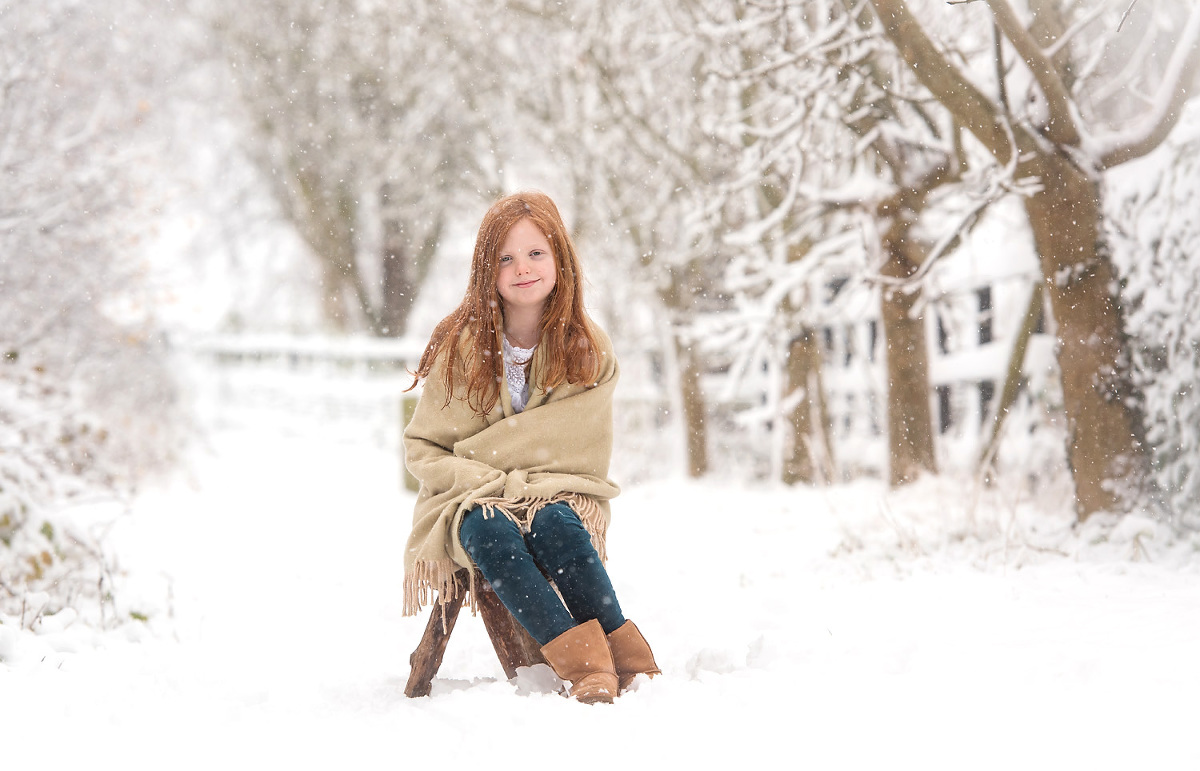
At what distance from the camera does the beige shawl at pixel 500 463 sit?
2553mm

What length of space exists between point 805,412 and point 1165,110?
451 cm

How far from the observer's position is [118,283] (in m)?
7.85

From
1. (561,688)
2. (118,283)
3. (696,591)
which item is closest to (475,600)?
(561,688)

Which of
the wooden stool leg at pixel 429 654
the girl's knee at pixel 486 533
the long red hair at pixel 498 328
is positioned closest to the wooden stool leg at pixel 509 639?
the wooden stool leg at pixel 429 654

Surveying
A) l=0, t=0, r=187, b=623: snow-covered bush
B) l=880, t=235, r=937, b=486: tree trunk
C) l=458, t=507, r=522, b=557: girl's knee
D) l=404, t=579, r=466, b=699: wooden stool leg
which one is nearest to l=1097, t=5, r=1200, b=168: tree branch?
l=880, t=235, r=937, b=486: tree trunk

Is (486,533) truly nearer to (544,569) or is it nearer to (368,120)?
(544,569)

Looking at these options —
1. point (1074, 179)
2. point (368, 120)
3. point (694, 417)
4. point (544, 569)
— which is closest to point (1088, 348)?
point (1074, 179)

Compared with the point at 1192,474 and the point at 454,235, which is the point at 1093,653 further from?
the point at 454,235

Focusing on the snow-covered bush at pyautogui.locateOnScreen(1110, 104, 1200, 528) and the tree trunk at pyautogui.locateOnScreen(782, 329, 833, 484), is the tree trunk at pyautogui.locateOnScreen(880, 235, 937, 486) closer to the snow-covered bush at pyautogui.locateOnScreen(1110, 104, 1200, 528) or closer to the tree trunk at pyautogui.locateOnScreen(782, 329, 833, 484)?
the tree trunk at pyautogui.locateOnScreen(782, 329, 833, 484)

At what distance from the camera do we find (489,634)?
2625 mm

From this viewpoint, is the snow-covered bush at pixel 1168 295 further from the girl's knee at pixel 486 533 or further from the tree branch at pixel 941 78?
the girl's knee at pixel 486 533

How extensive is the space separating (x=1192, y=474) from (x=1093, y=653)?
190 centimetres

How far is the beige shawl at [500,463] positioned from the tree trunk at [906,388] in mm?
4350

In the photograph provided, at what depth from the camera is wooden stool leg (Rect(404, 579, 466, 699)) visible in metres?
2.61
